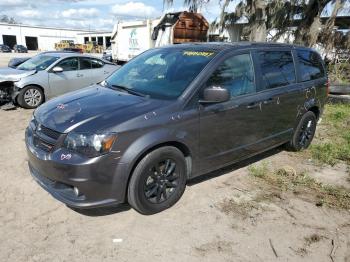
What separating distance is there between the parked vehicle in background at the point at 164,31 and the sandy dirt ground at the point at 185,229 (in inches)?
506

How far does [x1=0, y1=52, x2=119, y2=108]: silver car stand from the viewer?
909 cm

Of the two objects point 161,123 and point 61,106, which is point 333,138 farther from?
point 61,106

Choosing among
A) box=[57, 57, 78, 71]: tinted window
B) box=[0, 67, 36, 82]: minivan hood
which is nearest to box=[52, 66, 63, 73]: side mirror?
box=[57, 57, 78, 71]: tinted window

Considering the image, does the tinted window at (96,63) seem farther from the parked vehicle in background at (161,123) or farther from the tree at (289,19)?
the parked vehicle in background at (161,123)

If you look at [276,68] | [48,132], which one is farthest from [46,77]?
[276,68]

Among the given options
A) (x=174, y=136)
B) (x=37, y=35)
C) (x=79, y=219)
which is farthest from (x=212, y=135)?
(x=37, y=35)

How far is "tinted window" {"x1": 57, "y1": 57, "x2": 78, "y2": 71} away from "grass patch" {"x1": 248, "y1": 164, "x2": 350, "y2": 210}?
663cm

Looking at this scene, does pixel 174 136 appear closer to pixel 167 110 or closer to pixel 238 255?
pixel 167 110

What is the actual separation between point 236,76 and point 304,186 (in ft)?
5.86

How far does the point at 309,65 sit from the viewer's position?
5895 mm

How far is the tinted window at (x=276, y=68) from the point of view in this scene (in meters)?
4.83

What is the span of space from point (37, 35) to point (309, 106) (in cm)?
8209

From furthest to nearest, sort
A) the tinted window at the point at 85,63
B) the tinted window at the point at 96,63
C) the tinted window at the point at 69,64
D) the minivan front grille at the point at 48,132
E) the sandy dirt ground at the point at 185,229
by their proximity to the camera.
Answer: the tinted window at the point at 96,63 → the tinted window at the point at 85,63 → the tinted window at the point at 69,64 → the minivan front grille at the point at 48,132 → the sandy dirt ground at the point at 185,229

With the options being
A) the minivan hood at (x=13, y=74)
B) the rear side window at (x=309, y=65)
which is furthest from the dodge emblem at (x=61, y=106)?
the minivan hood at (x=13, y=74)
